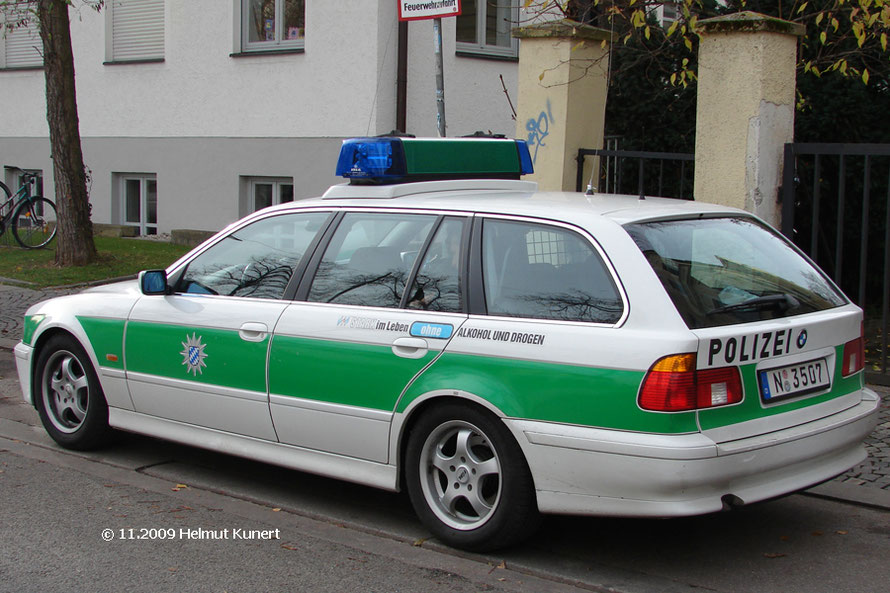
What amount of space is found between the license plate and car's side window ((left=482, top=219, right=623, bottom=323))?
0.68 metres

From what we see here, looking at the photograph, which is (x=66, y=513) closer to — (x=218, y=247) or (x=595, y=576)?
(x=218, y=247)

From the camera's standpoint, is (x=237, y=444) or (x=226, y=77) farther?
(x=226, y=77)

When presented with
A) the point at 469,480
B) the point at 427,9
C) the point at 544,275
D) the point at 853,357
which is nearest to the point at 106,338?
the point at 469,480

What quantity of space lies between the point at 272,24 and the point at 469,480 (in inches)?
479

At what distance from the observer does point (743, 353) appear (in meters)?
4.14

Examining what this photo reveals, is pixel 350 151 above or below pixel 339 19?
below

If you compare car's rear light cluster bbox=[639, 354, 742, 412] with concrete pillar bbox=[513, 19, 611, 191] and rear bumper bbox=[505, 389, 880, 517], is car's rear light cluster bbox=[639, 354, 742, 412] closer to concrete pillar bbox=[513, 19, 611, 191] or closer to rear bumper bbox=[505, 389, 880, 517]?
rear bumper bbox=[505, 389, 880, 517]

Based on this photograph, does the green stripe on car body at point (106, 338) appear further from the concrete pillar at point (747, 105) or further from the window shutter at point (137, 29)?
the window shutter at point (137, 29)

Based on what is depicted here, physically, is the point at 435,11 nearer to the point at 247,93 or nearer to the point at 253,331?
the point at 253,331

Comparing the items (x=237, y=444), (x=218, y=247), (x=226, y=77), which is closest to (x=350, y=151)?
(x=218, y=247)

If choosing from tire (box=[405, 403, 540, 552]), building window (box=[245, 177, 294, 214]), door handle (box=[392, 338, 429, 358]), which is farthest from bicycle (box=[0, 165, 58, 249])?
tire (box=[405, 403, 540, 552])

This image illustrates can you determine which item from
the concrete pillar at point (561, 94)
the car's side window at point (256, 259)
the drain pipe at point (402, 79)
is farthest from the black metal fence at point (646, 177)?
the car's side window at point (256, 259)

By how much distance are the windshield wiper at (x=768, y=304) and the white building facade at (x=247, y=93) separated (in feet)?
32.6

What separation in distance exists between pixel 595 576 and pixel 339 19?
445 inches
